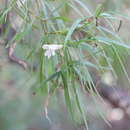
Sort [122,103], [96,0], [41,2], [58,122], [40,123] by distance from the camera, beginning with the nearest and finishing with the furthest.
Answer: [41,2], [96,0], [122,103], [58,122], [40,123]

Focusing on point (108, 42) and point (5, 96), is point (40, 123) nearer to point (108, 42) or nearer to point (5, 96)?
point (5, 96)

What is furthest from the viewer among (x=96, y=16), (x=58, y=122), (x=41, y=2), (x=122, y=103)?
(x=58, y=122)

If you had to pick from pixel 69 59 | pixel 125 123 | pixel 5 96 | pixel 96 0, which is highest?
pixel 96 0

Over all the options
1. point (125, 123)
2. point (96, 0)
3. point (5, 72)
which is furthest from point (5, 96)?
point (96, 0)

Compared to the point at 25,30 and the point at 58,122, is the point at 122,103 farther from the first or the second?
the point at 25,30

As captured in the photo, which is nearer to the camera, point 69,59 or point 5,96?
point 69,59

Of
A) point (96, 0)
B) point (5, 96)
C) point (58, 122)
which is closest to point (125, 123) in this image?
point (58, 122)

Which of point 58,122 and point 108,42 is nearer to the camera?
point 108,42

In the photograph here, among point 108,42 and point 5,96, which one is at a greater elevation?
point 5,96

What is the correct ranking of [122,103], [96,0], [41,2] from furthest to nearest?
[122,103] → [96,0] → [41,2]
